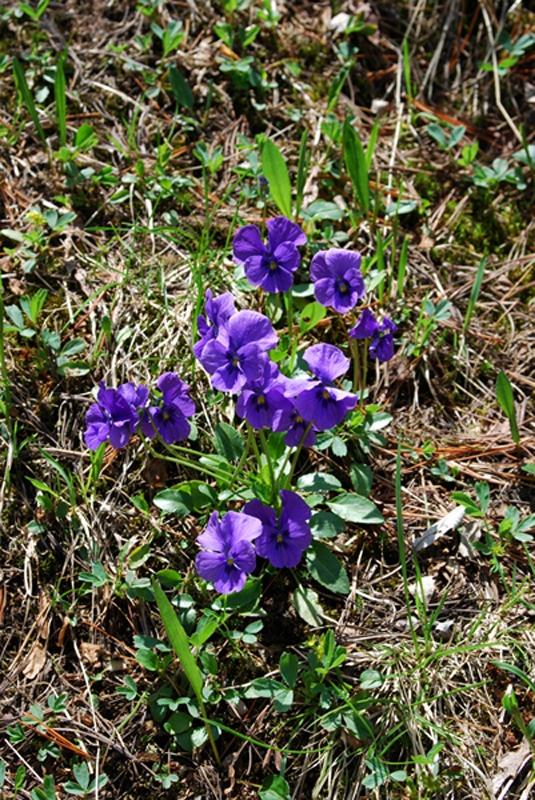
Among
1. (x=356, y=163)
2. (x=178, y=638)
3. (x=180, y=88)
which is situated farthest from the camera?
(x=180, y=88)

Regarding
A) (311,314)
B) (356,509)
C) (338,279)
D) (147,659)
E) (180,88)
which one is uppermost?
(180,88)

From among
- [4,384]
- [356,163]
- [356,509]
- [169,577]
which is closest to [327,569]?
[356,509]

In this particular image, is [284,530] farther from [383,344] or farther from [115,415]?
[383,344]

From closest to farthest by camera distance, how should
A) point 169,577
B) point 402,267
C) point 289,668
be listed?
point 289,668 → point 169,577 → point 402,267

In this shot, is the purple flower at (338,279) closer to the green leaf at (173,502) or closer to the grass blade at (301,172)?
the grass blade at (301,172)

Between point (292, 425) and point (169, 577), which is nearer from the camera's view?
point (292, 425)

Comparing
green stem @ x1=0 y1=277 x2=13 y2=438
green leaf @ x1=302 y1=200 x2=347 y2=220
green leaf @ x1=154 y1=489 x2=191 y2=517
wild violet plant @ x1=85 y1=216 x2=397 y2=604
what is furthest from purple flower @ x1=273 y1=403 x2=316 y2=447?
green leaf @ x1=302 y1=200 x2=347 y2=220

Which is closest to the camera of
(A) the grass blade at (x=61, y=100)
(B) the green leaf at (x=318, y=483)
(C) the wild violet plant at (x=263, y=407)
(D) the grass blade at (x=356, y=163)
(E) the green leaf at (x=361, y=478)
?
(C) the wild violet plant at (x=263, y=407)

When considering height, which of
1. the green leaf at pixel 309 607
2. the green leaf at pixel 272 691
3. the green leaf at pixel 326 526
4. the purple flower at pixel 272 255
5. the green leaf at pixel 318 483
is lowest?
the green leaf at pixel 272 691

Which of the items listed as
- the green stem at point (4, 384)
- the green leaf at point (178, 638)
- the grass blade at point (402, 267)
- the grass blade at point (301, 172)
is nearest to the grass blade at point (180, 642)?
the green leaf at point (178, 638)
